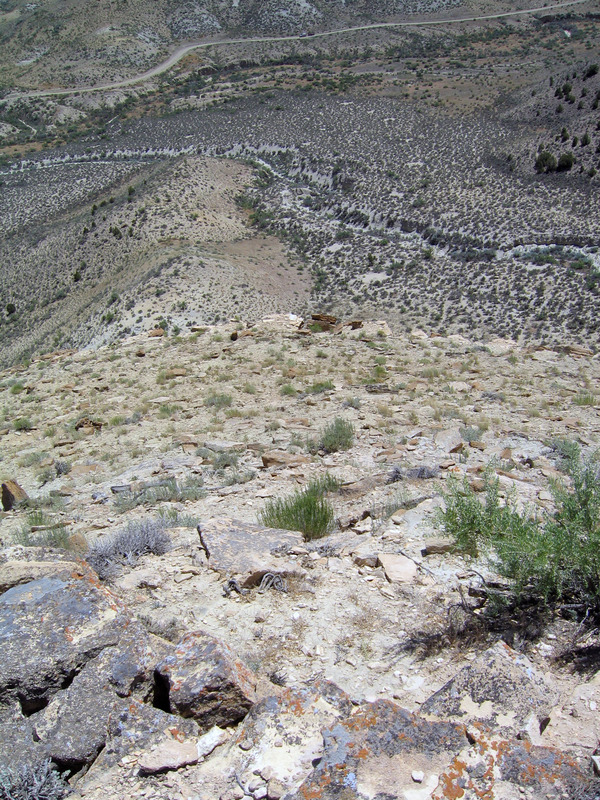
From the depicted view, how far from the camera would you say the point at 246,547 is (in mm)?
6219

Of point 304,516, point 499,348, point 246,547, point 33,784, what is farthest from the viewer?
point 499,348

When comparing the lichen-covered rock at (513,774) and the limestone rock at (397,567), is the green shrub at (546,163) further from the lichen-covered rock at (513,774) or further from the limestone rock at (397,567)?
the lichen-covered rock at (513,774)

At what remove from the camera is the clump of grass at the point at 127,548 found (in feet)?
20.2

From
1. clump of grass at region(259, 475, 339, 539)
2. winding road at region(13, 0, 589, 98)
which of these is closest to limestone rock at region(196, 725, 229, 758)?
clump of grass at region(259, 475, 339, 539)

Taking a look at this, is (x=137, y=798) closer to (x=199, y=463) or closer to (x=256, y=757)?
(x=256, y=757)

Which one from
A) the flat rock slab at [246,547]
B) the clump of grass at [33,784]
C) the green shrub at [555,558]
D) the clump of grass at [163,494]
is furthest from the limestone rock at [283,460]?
the clump of grass at [33,784]

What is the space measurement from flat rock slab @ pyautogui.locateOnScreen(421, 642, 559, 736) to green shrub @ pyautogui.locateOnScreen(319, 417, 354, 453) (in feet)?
18.6

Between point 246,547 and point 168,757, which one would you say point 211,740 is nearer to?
point 168,757

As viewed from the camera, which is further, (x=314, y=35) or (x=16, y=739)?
(x=314, y=35)

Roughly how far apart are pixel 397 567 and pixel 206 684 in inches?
88.9

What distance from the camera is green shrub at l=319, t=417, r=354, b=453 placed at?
9641mm

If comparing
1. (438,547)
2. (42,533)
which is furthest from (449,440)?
(42,533)

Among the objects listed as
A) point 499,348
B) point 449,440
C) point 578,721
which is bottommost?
point 499,348

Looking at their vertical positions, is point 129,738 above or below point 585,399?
above
